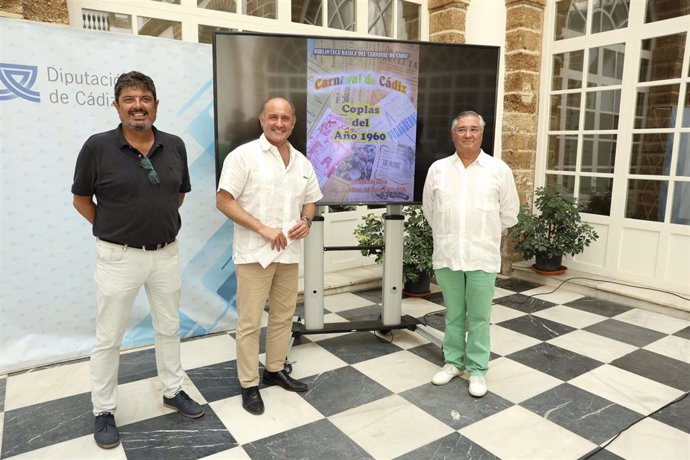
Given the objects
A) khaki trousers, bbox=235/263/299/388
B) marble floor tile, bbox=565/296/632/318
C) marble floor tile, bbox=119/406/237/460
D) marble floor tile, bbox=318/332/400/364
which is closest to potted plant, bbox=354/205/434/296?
marble floor tile, bbox=318/332/400/364

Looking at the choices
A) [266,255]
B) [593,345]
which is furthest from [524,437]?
[266,255]

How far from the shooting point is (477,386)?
99.9 inches

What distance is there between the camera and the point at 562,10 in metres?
4.55

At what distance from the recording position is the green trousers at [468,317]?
8.30 ft

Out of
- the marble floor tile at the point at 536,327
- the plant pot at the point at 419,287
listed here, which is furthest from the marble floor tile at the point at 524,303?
the plant pot at the point at 419,287

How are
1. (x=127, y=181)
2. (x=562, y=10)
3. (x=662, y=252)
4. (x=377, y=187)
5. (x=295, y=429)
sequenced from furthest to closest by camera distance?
(x=562, y=10) → (x=662, y=252) → (x=377, y=187) → (x=295, y=429) → (x=127, y=181)

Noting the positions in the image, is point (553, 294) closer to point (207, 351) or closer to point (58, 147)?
point (207, 351)

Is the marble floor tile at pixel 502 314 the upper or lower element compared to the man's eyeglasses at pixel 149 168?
lower

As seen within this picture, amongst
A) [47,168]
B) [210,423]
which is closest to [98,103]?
[47,168]

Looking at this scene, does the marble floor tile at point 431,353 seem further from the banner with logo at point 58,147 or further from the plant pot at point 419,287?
the banner with logo at point 58,147

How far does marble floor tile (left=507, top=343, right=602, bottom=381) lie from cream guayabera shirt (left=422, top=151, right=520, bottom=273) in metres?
0.78

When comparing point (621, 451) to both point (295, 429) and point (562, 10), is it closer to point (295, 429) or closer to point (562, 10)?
point (295, 429)

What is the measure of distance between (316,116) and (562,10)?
307cm

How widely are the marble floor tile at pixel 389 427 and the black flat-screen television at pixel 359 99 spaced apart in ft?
3.86
